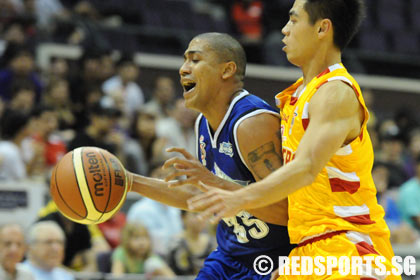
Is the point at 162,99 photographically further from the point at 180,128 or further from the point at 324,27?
the point at 324,27

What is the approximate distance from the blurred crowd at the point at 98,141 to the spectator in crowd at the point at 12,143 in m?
0.01

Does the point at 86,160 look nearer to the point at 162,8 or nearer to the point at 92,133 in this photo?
the point at 92,133

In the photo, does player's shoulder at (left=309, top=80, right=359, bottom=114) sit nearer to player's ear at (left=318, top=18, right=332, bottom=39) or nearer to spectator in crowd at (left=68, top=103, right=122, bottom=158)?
player's ear at (left=318, top=18, right=332, bottom=39)

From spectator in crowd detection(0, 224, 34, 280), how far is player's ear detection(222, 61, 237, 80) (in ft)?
8.87

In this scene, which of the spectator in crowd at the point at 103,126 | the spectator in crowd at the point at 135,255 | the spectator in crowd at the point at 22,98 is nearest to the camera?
the spectator in crowd at the point at 135,255

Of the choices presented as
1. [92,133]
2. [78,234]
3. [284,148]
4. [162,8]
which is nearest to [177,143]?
[92,133]

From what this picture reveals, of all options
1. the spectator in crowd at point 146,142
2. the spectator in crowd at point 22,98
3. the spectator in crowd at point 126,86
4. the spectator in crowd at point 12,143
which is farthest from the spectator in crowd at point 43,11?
the spectator in crowd at point 12,143

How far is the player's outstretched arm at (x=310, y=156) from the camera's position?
3.06 metres

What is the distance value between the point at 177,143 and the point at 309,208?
6.49 meters

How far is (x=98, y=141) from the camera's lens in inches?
333

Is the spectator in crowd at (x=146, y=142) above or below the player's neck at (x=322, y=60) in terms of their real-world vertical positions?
above

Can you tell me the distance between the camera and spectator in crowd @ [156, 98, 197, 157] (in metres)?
9.99

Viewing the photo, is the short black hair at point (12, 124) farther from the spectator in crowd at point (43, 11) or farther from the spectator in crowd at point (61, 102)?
the spectator in crowd at point (43, 11)

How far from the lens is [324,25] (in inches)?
142
